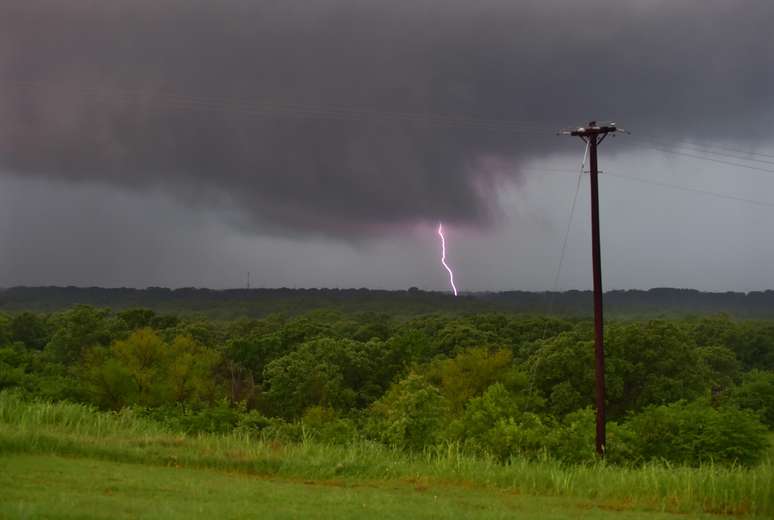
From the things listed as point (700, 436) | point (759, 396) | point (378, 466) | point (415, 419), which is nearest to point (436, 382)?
point (759, 396)

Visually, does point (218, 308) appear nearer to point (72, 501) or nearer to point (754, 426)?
point (754, 426)

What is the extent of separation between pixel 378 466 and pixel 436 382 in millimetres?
52619

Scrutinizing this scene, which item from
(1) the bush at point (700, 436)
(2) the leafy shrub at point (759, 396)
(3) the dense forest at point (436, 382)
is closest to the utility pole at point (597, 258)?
(3) the dense forest at point (436, 382)

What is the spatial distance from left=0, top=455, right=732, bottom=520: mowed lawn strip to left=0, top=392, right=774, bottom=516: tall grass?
0.70 m

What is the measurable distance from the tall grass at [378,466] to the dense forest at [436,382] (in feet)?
13.3

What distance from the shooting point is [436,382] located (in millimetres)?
70000

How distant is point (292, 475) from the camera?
1750 cm

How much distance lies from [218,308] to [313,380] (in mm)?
114048

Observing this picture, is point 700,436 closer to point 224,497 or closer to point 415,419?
point 415,419

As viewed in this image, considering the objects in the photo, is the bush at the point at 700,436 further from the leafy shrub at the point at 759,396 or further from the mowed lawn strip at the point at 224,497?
the mowed lawn strip at the point at 224,497

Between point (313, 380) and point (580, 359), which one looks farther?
point (313, 380)

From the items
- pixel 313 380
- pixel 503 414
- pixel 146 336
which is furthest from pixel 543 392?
pixel 146 336

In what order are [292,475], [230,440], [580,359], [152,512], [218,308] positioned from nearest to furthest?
[152,512], [292,475], [230,440], [580,359], [218,308]

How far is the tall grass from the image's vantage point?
15.7m
